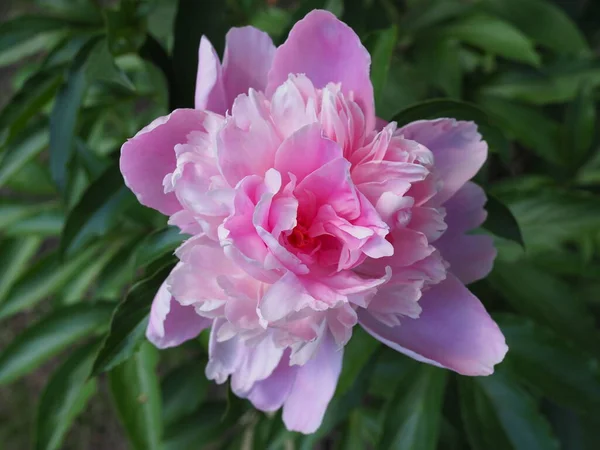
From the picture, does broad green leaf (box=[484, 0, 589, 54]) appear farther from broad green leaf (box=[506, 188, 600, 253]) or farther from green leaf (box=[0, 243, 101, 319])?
green leaf (box=[0, 243, 101, 319])

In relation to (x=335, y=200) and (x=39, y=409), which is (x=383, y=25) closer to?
(x=335, y=200)

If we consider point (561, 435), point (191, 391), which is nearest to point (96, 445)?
point (191, 391)

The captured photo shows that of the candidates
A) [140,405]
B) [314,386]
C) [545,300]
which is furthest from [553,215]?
[140,405]

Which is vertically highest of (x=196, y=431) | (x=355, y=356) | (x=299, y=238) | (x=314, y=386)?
(x=299, y=238)

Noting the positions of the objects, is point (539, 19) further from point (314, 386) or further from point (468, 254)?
point (314, 386)

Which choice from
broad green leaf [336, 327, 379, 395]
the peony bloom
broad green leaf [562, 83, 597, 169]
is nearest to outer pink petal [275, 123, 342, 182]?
the peony bloom
